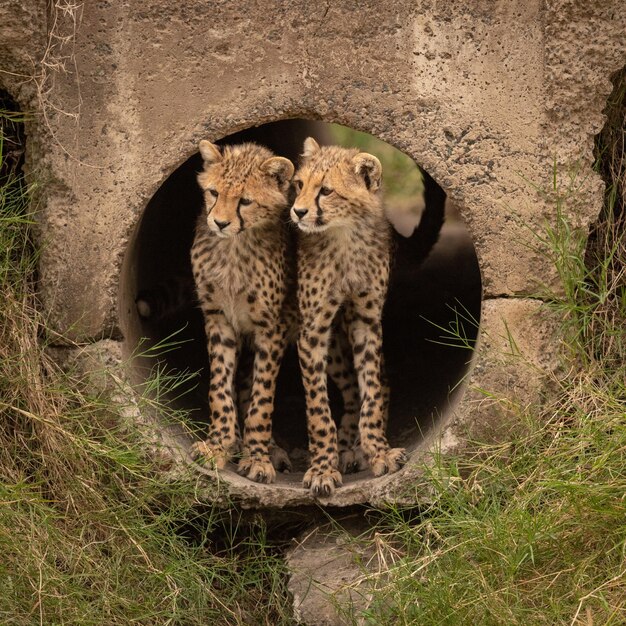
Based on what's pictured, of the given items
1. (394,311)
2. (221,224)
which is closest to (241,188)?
(221,224)

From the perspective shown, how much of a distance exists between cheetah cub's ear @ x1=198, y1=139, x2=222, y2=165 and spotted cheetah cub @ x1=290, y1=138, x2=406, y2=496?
0.34m

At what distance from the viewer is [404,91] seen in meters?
4.75

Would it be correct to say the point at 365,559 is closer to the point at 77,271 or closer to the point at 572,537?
the point at 572,537

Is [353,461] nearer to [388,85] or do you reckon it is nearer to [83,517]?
[83,517]

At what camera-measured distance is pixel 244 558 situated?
515 cm

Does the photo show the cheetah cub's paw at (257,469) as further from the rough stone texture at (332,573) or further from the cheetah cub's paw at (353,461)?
the cheetah cub's paw at (353,461)

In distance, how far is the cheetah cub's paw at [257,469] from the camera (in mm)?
5082

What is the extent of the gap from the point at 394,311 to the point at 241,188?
2060 millimetres

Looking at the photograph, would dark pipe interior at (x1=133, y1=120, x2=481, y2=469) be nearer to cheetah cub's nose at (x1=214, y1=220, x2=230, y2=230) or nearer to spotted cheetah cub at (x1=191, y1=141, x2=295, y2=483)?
spotted cheetah cub at (x1=191, y1=141, x2=295, y2=483)

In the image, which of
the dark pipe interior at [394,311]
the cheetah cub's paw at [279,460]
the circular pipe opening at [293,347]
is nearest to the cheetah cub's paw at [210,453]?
the circular pipe opening at [293,347]

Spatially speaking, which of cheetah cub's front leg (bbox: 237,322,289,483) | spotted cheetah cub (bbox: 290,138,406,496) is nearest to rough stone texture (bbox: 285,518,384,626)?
spotted cheetah cub (bbox: 290,138,406,496)

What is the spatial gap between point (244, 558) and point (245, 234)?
1.39 meters

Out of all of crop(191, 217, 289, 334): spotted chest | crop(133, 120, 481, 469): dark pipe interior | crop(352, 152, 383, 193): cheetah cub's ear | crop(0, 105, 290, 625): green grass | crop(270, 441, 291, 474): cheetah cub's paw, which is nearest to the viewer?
crop(0, 105, 290, 625): green grass

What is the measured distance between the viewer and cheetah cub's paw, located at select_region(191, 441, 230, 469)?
4.95 meters
